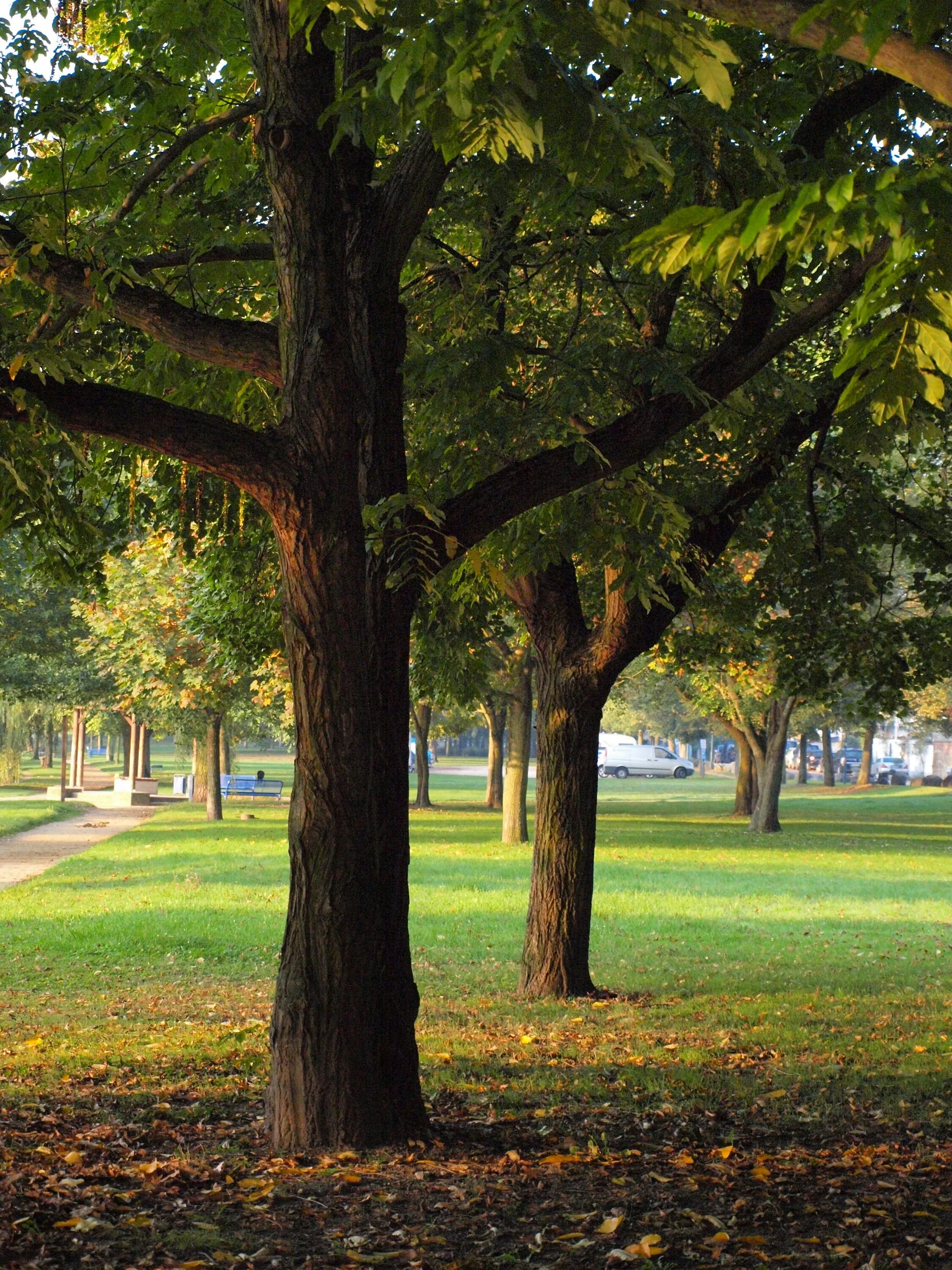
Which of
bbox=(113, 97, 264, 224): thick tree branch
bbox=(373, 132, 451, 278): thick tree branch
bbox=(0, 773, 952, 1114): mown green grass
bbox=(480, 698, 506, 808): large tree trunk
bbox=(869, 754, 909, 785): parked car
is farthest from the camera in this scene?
bbox=(869, 754, 909, 785): parked car

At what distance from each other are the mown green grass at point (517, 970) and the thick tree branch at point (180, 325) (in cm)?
386

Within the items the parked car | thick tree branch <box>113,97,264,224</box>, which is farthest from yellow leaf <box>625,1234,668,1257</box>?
the parked car

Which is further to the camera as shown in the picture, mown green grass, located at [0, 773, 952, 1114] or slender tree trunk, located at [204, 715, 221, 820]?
slender tree trunk, located at [204, 715, 221, 820]

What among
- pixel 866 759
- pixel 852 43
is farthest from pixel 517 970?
pixel 866 759

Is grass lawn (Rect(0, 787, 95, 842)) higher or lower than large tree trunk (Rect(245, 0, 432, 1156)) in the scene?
lower

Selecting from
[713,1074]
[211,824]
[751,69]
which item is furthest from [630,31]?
[211,824]

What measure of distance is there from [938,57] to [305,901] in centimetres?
414

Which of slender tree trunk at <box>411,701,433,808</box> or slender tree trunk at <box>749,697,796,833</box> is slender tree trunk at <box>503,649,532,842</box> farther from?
slender tree trunk at <box>749,697,796,833</box>

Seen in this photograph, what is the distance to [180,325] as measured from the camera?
6297 mm

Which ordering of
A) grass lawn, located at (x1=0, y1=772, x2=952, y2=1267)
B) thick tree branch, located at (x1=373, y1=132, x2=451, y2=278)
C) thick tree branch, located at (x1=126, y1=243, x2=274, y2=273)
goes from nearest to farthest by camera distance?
1. grass lawn, located at (x1=0, y1=772, x2=952, y2=1267)
2. thick tree branch, located at (x1=373, y1=132, x2=451, y2=278)
3. thick tree branch, located at (x1=126, y1=243, x2=274, y2=273)

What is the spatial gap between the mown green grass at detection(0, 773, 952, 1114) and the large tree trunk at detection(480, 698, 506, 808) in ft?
27.3

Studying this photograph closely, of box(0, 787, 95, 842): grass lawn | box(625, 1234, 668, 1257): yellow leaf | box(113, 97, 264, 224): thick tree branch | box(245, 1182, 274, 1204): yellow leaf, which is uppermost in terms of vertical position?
box(113, 97, 264, 224): thick tree branch

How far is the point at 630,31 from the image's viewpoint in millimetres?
4020

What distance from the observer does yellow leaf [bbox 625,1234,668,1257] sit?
173 inches
